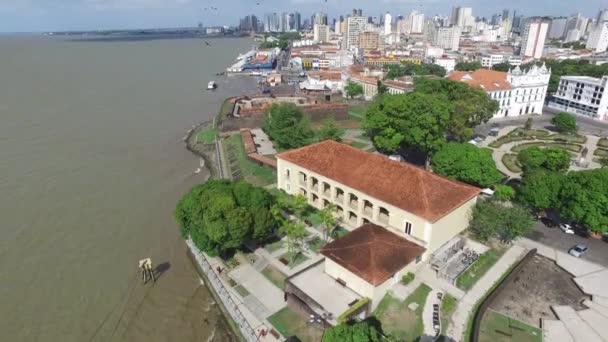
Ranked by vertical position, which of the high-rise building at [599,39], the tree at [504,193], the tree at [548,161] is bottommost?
the tree at [504,193]

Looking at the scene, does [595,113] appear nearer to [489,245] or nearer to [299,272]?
[489,245]

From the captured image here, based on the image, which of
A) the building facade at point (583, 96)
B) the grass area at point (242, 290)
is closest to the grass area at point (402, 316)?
the grass area at point (242, 290)

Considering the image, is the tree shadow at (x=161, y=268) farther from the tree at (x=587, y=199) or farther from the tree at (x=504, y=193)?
the tree at (x=587, y=199)

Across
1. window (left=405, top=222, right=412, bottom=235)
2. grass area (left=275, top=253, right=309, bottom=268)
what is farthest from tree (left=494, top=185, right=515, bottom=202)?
grass area (left=275, top=253, right=309, bottom=268)

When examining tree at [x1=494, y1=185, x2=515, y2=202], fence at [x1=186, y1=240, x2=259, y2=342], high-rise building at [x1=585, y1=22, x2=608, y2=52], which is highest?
high-rise building at [x1=585, y1=22, x2=608, y2=52]

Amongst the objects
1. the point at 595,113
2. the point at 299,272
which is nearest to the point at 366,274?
the point at 299,272

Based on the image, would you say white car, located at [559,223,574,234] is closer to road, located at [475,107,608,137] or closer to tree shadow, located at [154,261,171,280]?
road, located at [475,107,608,137]
